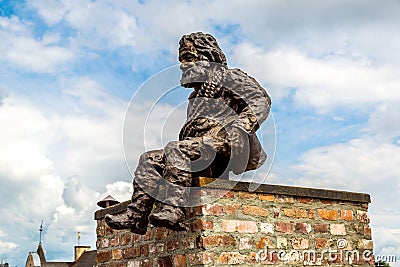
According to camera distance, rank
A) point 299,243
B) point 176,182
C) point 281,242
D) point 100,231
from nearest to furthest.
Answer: point 176,182
point 281,242
point 299,243
point 100,231

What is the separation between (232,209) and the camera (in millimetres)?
4004

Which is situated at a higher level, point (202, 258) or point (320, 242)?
point (320, 242)

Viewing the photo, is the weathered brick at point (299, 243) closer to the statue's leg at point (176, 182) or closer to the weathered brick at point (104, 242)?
the statue's leg at point (176, 182)

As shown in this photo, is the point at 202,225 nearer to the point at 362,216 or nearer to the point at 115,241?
the point at 115,241

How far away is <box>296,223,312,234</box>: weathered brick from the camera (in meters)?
4.36

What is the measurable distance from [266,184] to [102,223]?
1.66 meters

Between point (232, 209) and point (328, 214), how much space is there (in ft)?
3.19

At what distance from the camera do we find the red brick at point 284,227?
167 inches

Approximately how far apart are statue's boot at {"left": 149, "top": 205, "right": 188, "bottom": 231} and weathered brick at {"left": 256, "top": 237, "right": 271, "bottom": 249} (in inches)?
24.6

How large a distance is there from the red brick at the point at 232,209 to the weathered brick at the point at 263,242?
0.29 m

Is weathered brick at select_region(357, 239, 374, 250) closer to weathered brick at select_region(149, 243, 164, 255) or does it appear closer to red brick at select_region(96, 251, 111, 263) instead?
weathered brick at select_region(149, 243, 164, 255)

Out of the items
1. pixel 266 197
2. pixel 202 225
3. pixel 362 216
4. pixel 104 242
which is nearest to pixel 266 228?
pixel 266 197

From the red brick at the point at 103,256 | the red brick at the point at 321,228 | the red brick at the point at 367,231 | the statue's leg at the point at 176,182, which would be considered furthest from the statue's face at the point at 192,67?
the red brick at the point at 367,231

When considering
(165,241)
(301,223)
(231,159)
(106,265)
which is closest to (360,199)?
(301,223)
